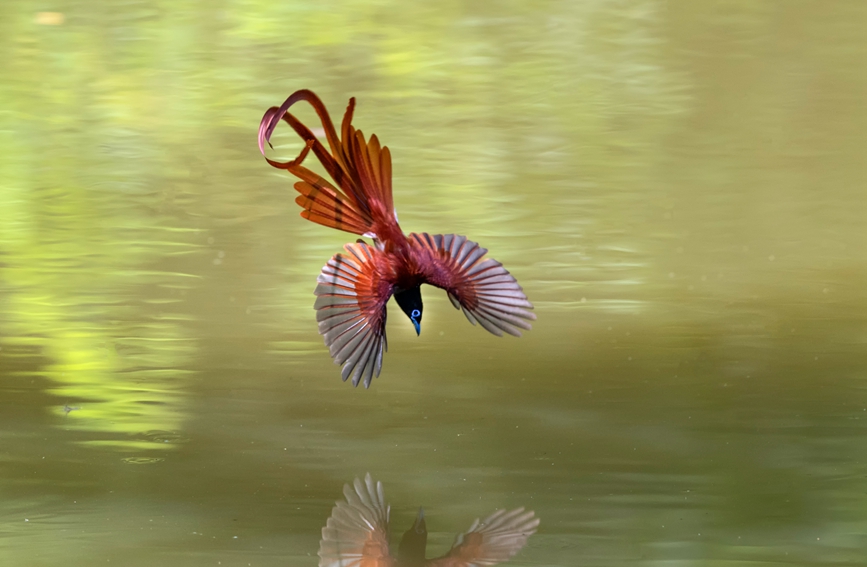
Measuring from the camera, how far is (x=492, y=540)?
134cm

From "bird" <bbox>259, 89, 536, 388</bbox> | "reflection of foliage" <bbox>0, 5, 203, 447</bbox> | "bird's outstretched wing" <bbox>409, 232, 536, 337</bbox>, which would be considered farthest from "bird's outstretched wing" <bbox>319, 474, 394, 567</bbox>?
"reflection of foliage" <bbox>0, 5, 203, 447</bbox>

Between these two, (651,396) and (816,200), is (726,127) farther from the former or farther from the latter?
(651,396)

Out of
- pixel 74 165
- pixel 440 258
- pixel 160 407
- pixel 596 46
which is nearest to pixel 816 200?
pixel 596 46

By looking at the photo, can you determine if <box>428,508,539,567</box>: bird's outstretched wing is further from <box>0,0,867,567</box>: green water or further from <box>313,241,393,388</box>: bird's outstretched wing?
<box>313,241,393,388</box>: bird's outstretched wing

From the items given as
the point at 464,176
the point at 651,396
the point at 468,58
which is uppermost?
the point at 468,58

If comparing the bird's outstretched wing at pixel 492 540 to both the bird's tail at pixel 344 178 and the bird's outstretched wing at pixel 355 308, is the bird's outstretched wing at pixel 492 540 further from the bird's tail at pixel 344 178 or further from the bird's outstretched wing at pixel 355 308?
the bird's tail at pixel 344 178

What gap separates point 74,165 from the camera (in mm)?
2545

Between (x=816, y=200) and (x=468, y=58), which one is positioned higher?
(x=468, y=58)

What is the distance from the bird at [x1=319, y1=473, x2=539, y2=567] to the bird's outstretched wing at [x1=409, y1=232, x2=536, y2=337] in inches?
9.8

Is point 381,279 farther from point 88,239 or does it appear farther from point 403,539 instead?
point 88,239

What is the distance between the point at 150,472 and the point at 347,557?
37 centimetres

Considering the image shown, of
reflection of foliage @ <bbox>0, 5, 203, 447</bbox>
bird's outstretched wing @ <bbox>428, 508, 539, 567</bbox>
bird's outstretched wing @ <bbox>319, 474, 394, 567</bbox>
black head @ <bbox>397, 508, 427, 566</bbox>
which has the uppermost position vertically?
reflection of foliage @ <bbox>0, 5, 203, 447</bbox>

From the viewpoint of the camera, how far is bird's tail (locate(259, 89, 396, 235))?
135 cm

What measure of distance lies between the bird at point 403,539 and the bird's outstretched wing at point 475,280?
0.82ft
